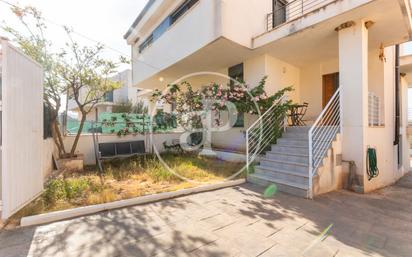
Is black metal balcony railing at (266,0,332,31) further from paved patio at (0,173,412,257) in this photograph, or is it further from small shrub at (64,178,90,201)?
small shrub at (64,178,90,201)

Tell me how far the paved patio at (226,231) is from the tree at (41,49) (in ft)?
15.6

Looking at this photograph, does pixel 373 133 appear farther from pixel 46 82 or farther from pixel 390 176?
pixel 46 82

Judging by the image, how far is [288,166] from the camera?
17.5 ft

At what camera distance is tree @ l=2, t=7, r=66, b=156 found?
236 inches

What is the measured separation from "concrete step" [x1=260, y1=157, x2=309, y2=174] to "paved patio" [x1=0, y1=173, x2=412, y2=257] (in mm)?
942

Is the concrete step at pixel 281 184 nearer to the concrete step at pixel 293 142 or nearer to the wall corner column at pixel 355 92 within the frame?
the concrete step at pixel 293 142

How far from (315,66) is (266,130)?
4.19m

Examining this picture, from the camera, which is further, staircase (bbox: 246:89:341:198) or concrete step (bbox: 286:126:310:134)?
concrete step (bbox: 286:126:310:134)

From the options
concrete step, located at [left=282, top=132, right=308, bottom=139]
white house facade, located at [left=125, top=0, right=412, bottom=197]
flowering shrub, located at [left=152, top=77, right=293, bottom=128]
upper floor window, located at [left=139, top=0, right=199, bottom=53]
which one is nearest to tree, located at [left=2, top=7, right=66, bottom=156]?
flowering shrub, located at [left=152, top=77, right=293, bottom=128]

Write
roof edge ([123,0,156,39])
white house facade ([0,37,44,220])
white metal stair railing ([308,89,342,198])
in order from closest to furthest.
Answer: white house facade ([0,37,44,220]) → white metal stair railing ([308,89,342,198]) → roof edge ([123,0,156,39])

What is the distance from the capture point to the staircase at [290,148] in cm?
477

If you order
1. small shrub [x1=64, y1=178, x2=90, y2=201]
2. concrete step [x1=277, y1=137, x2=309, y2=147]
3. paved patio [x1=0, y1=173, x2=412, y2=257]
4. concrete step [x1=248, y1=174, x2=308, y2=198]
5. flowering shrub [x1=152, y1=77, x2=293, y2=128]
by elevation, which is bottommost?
paved patio [x1=0, y1=173, x2=412, y2=257]


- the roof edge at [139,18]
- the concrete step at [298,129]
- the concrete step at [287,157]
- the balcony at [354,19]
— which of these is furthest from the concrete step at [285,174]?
the roof edge at [139,18]

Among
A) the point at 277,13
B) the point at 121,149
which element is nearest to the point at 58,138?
the point at 121,149
